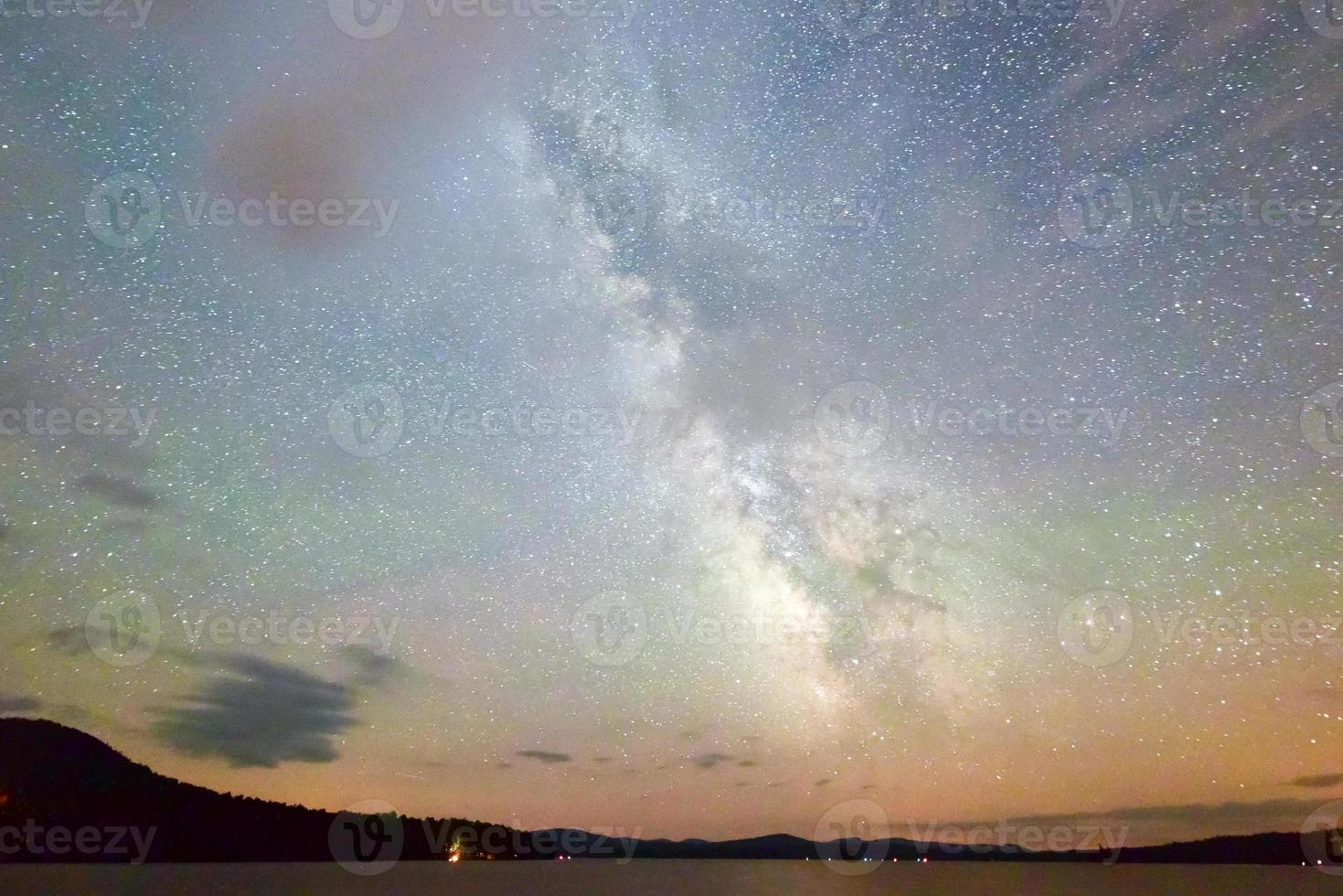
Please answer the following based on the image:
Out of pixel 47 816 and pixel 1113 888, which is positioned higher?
pixel 47 816

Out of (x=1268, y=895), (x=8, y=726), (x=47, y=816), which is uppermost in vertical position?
(x=8, y=726)

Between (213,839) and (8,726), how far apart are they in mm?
45733

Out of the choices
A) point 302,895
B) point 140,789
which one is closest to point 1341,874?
point 302,895

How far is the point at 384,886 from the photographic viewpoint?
374 feet

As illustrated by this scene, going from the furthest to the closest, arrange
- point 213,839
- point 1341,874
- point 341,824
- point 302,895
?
point 341,824 → point 1341,874 → point 213,839 → point 302,895

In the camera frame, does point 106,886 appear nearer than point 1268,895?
Yes

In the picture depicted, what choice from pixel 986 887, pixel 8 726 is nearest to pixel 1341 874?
pixel 986 887

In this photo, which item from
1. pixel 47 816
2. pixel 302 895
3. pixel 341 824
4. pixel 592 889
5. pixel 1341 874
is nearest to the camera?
pixel 302 895

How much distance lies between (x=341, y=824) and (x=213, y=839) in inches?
1464

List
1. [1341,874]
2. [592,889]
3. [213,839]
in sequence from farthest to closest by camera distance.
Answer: [1341,874] < [213,839] < [592,889]

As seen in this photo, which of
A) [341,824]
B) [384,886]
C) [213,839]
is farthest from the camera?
[341,824]

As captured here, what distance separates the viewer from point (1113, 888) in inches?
5017

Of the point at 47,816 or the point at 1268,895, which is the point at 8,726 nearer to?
the point at 47,816

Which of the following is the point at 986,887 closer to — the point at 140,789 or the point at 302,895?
the point at 302,895
